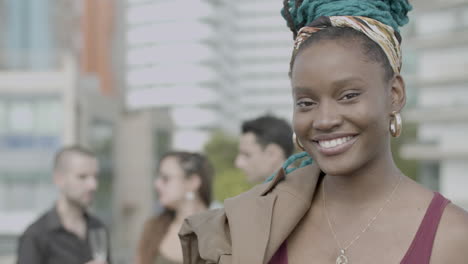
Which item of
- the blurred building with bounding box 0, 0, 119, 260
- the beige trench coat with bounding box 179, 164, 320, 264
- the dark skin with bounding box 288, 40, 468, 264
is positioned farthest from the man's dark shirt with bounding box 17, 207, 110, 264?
the blurred building with bounding box 0, 0, 119, 260

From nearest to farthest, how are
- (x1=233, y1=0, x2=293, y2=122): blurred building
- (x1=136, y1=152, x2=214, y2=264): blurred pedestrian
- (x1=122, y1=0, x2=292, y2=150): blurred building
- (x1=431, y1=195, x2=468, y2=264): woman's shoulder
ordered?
1. (x1=431, y1=195, x2=468, y2=264): woman's shoulder
2. (x1=136, y1=152, x2=214, y2=264): blurred pedestrian
3. (x1=122, y1=0, x2=292, y2=150): blurred building
4. (x1=233, y1=0, x2=293, y2=122): blurred building

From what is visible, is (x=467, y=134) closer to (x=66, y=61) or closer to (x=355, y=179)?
(x=66, y=61)

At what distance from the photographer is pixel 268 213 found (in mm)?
1867

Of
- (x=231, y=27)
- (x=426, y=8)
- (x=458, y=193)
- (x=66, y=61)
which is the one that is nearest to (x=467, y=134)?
(x=458, y=193)

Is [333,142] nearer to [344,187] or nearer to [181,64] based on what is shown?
[344,187]

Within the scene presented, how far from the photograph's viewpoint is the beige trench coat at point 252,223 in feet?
5.97

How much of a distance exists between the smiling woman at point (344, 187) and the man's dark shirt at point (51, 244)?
2.81 m

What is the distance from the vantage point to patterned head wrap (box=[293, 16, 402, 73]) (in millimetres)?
1793

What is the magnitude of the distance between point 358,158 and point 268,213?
0.29 m

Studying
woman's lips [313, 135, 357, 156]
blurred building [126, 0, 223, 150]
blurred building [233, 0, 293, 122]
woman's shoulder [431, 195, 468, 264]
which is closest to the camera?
woman's shoulder [431, 195, 468, 264]

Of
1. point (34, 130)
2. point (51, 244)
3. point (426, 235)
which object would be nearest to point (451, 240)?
point (426, 235)

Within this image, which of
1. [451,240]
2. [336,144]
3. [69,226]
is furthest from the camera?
[69,226]

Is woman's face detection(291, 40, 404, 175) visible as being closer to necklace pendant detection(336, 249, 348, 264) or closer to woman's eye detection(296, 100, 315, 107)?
woman's eye detection(296, 100, 315, 107)

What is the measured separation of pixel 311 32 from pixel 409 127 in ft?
182
